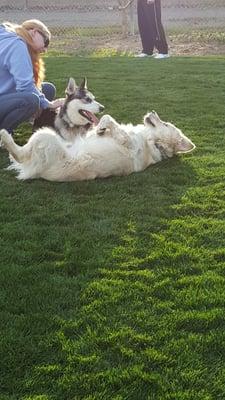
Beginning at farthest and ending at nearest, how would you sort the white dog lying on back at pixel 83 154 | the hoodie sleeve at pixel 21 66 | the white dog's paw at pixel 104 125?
1. the hoodie sleeve at pixel 21 66
2. the white dog's paw at pixel 104 125
3. the white dog lying on back at pixel 83 154

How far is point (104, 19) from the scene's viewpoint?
67.2 feet

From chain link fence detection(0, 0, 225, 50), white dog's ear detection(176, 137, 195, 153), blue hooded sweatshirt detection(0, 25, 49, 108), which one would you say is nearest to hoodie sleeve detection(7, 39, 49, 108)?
blue hooded sweatshirt detection(0, 25, 49, 108)

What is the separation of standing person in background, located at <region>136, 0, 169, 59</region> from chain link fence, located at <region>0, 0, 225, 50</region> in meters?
2.50

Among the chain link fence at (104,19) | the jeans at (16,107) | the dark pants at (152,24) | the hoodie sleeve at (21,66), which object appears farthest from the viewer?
the chain link fence at (104,19)

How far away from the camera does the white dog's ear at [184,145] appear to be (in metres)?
5.53

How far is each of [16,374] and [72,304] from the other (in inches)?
24.2

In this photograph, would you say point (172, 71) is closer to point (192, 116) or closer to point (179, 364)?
point (192, 116)

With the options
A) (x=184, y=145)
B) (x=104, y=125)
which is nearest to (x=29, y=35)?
(x=104, y=125)

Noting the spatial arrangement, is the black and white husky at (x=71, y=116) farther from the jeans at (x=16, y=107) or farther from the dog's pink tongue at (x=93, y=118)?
the jeans at (x=16, y=107)

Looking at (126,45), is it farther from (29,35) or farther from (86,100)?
(29,35)

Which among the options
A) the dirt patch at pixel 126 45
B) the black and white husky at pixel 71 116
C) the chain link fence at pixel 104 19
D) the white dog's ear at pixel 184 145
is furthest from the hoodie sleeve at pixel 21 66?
the chain link fence at pixel 104 19

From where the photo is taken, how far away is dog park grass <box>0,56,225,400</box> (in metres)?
2.37

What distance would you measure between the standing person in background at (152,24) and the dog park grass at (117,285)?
8.24 metres

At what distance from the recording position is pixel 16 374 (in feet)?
7.77
